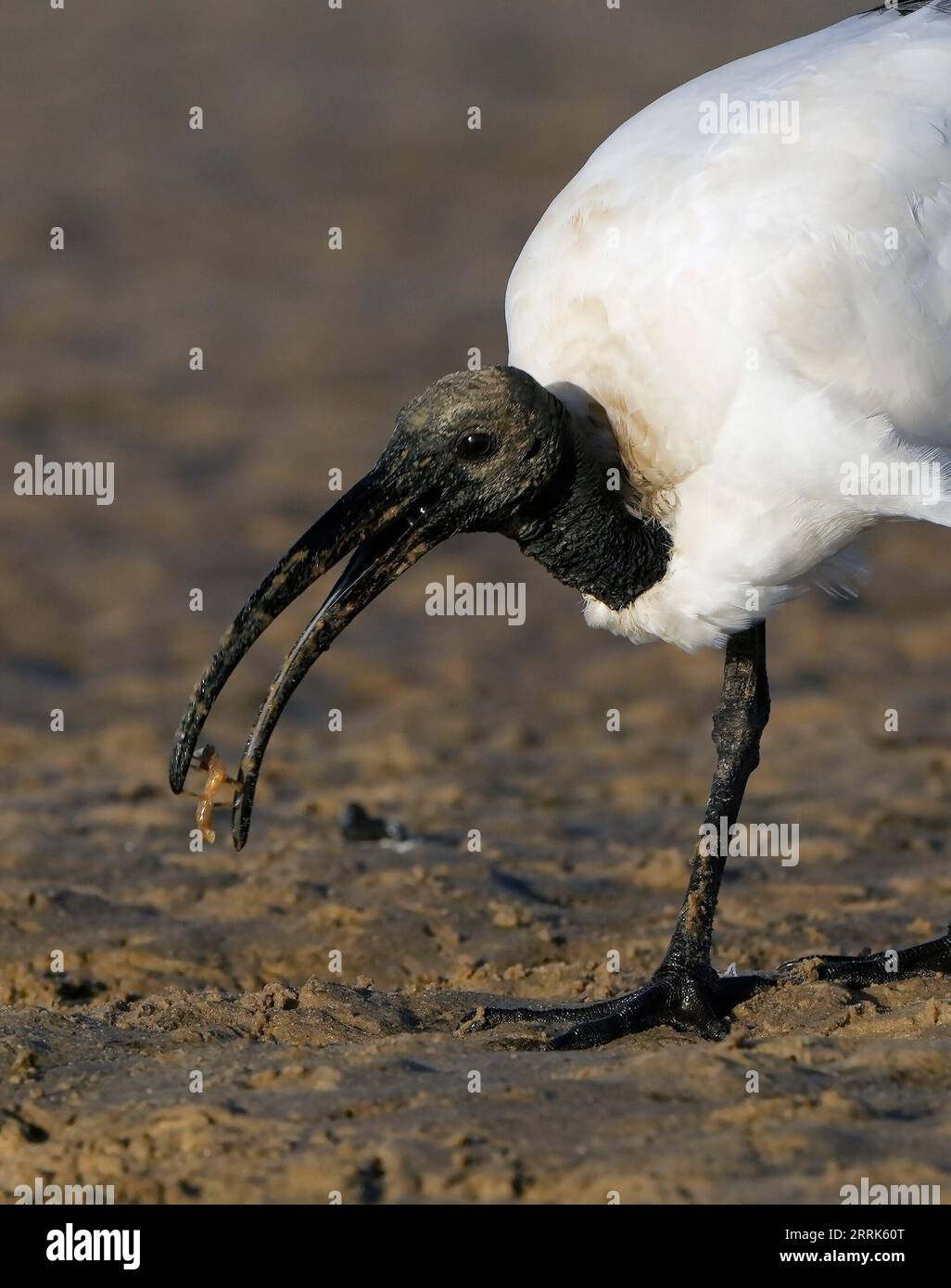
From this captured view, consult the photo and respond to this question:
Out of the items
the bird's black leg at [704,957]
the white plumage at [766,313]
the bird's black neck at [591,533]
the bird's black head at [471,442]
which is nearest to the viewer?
the white plumage at [766,313]

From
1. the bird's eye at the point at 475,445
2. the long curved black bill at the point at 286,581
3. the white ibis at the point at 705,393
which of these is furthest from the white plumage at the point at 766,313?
the long curved black bill at the point at 286,581

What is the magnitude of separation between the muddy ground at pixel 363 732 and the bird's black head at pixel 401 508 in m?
0.99

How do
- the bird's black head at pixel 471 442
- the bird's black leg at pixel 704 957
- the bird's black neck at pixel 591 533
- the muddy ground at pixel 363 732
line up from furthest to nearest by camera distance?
the bird's black neck at pixel 591 533 < the bird's black leg at pixel 704 957 < the bird's black head at pixel 471 442 < the muddy ground at pixel 363 732

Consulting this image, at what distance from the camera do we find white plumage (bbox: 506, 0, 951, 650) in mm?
5805

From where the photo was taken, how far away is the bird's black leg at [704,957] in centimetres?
605

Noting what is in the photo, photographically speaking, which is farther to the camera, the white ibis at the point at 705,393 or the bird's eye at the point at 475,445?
the bird's eye at the point at 475,445

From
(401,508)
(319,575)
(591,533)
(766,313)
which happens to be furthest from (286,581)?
(766,313)

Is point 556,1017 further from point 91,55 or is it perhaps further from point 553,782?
point 91,55

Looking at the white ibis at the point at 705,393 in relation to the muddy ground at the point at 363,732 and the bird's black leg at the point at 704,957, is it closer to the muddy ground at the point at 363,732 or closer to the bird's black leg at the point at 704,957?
the bird's black leg at the point at 704,957

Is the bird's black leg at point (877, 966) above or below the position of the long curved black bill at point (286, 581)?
below
